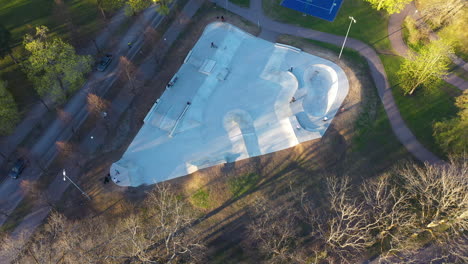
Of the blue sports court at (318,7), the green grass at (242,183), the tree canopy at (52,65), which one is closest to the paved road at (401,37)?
the blue sports court at (318,7)

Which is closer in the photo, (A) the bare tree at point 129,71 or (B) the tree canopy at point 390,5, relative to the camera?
(A) the bare tree at point 129,71

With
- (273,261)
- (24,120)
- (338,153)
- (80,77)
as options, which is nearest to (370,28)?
(338,153)

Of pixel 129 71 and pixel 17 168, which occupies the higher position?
pixel 129 71

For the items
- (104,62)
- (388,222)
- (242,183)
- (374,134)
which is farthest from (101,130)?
(388,222)

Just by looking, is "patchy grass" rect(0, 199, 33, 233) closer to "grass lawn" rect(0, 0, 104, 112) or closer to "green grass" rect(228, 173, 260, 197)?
"grass lawn" rect(0, 0, 104, 112)

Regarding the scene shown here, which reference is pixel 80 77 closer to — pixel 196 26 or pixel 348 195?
pixel 196 26

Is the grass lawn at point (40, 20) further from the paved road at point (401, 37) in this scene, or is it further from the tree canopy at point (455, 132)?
the tree canopy at point (455, 132)

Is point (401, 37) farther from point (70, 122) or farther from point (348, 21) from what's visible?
point (70, 122)
